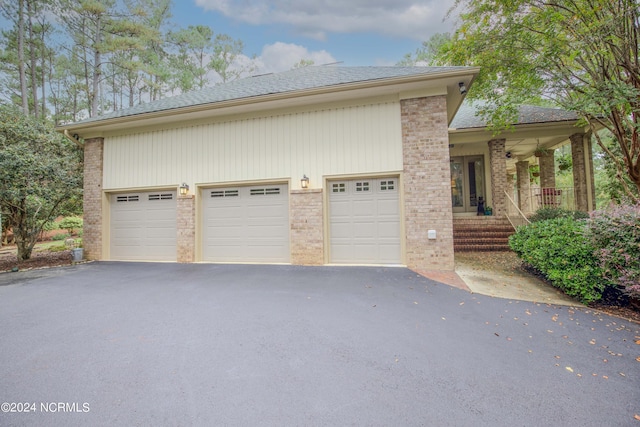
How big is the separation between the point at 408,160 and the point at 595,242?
3307 millimetres

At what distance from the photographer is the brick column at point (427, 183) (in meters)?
5.74

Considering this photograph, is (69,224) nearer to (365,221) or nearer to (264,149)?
(264,149)

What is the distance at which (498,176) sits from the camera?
934 centimetres

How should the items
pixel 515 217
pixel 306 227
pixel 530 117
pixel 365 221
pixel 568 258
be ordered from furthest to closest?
1. pixel 530 117
2. pixel 515 217
3. pixel 306 227
4. pixel 365 221
5. pixel 568 258

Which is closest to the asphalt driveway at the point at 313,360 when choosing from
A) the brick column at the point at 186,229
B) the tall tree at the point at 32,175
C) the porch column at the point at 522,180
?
the brick column at the point at 186,229

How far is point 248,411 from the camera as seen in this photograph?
1781 millimetres

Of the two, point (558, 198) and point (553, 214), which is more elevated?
point (558, 198)

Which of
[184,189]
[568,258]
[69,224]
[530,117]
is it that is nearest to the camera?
[568,258]

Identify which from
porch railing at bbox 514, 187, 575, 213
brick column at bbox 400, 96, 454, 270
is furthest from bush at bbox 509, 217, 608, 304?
porch railing at bbox 514, 187, 575, 213

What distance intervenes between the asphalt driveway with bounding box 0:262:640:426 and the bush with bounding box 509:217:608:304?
50 centimetres

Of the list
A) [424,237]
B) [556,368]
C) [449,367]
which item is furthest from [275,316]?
[424,237]

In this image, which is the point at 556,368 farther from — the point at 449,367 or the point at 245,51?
the point at 245,51

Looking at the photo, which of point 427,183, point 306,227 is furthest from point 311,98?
point 427,183

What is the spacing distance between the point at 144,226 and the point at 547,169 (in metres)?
14.6
